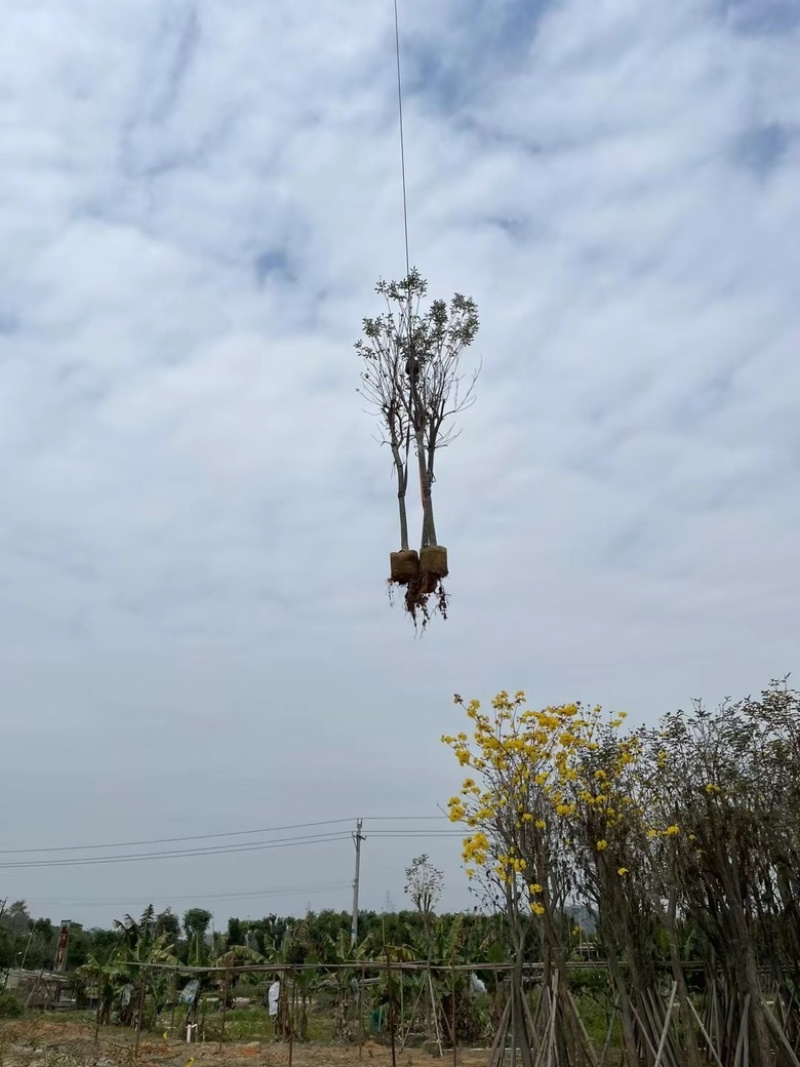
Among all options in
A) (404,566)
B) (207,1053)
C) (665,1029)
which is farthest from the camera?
(207,1053)

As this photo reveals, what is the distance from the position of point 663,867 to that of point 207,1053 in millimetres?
9651

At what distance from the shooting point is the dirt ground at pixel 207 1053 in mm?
12172

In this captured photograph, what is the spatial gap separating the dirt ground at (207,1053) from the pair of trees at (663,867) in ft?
17.6

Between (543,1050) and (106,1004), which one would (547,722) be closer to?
(543,1050)

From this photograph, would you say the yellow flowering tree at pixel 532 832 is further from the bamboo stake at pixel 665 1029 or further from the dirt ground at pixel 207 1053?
the dirt ground at pixel 207 1053

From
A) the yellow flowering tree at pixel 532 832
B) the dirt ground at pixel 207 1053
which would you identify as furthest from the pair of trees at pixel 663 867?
the dirt ground at pixel 207 1053

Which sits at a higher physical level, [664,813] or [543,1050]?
[664,813]

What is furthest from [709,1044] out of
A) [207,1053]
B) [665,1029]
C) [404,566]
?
[207,1053]

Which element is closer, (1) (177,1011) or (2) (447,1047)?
(2) (447,1047)

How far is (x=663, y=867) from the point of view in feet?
26.7

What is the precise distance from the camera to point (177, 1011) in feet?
72.7

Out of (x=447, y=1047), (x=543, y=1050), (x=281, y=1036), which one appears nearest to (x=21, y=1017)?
(x=281, y=1036)

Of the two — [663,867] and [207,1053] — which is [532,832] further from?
[207,1053]

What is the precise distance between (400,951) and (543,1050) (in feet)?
Result: 31.7
